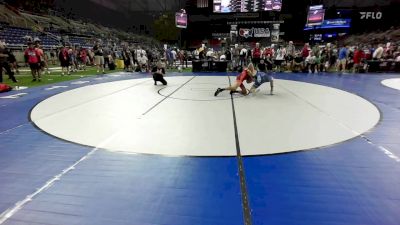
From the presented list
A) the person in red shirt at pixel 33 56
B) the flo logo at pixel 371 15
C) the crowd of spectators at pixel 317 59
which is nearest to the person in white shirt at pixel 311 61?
the crowd of spectators at pixel 317 59

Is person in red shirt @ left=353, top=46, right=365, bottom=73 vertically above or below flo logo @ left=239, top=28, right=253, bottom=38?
below

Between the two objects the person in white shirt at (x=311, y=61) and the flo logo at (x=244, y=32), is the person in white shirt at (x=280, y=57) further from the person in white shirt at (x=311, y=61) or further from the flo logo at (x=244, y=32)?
the flo logo at (x=244, y=32)

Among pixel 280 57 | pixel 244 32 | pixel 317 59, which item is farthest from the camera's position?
pixel 244 32

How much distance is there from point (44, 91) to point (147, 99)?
157 inches

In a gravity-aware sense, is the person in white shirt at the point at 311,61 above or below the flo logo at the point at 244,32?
below

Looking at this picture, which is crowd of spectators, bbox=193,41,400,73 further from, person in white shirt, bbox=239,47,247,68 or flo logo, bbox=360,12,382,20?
flo logo, bbox=360,12,382,20

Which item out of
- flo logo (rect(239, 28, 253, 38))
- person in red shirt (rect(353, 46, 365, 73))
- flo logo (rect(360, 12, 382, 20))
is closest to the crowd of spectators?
person in red shirt (rect(353, 46, 365, 73))

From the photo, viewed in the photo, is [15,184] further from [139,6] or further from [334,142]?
[139,6]

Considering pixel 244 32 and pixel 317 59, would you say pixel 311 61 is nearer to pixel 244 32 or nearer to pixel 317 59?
pixel 317 59

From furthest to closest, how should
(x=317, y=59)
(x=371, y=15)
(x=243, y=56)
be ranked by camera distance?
(x=371, y=15), (x=243, y=56), (x=317, y=59)

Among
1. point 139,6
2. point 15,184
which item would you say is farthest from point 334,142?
point 139,6

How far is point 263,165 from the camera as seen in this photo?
127 inches

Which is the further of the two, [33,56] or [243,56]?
[243,56]

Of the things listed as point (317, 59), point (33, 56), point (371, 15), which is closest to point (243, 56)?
point (317, 59)
